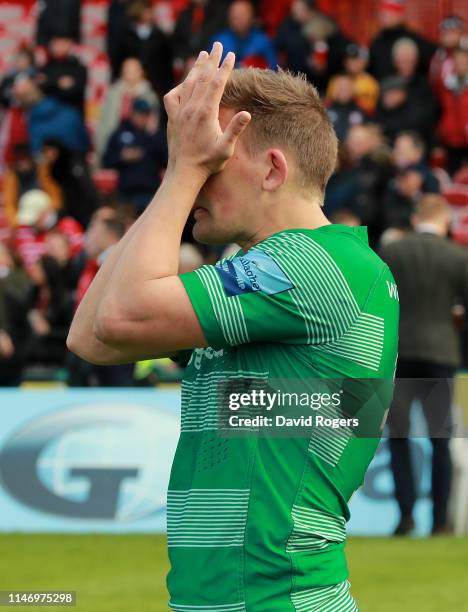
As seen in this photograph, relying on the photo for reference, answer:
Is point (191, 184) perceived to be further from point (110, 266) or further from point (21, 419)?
point (21, 419)

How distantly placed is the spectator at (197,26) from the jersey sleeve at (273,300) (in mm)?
14536

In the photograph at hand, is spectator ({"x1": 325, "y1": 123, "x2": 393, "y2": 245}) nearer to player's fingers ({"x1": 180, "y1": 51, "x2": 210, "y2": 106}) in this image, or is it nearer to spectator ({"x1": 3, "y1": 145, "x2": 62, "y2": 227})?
spectator ({"x1": 3, "y1": 145, "x2": 62, "y2": 227})

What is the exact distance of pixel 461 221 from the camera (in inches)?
656

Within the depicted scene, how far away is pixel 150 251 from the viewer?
2.75 metres

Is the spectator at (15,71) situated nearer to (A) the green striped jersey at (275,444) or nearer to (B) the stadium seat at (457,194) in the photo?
(B) the stadium seat at (457,194)

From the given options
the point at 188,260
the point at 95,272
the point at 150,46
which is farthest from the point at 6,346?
the point at 150,46

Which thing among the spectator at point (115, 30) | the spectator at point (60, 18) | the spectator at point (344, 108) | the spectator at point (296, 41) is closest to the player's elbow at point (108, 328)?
the spectator at point (344, 108)

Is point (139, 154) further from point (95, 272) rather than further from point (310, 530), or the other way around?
point (310, 530)

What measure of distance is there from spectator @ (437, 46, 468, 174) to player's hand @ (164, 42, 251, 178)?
43.3 feet

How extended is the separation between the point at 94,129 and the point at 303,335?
16.1 m

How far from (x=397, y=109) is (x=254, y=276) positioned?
13.4 metres

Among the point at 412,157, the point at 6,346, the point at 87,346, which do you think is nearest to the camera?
the point at 87,346

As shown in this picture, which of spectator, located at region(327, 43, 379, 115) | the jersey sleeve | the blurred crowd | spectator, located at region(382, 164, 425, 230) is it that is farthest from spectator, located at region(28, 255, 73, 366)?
the jersey sleeve

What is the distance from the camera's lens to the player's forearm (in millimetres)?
2719
